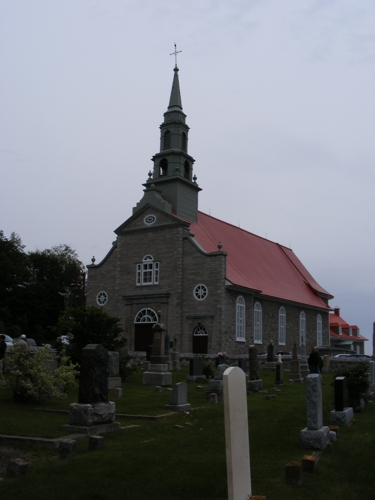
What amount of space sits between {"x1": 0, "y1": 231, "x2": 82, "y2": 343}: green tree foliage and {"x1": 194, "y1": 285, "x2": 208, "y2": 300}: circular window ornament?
1969 cm

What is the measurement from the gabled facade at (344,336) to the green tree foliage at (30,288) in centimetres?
2917

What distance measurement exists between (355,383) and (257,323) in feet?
78.4

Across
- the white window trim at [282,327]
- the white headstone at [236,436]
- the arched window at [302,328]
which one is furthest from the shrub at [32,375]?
the arched window at [302,328]

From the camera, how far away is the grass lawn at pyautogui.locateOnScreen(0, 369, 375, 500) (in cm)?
714

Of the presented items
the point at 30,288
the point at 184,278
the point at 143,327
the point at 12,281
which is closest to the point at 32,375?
the point at 184,278

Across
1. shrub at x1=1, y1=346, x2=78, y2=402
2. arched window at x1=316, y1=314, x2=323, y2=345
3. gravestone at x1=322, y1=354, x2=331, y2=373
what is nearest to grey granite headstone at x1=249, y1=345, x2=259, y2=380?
shrub at x1=1, y1=346, x2=78, y2=402

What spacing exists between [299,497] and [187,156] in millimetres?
34678

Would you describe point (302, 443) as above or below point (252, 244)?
below

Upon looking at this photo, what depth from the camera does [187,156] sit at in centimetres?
4012

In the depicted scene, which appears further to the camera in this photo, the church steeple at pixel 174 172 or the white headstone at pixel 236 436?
the church steeple at pixel 174 172

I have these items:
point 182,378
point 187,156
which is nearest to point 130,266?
point 187,156

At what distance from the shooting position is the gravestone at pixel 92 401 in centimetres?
1065

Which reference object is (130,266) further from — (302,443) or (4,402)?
(302,443)

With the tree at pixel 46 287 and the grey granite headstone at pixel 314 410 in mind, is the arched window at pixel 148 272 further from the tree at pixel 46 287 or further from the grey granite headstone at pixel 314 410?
the grey granite headstone at pixel 314 410
